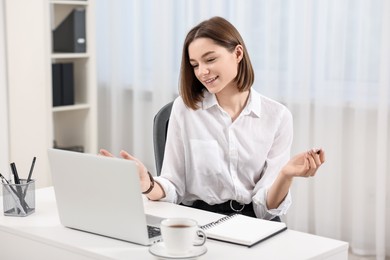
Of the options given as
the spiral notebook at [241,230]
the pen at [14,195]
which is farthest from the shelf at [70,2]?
the spiral notebook at [241,230]

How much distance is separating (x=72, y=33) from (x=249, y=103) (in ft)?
6.71

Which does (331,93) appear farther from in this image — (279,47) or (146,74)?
(146,74)

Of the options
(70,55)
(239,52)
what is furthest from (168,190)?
(70,55)

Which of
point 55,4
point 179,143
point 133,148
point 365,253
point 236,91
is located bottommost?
point 365,253

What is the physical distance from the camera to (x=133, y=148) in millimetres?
4410

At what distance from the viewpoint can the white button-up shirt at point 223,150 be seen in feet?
7.24

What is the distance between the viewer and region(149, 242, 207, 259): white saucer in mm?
1524

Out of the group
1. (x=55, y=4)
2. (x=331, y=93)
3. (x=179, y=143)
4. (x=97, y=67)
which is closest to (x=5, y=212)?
(x=179, y=143)

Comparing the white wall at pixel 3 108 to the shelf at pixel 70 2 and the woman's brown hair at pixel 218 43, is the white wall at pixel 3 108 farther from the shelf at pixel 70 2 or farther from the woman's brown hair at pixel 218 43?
the woman's brown hair at pixel 218 43

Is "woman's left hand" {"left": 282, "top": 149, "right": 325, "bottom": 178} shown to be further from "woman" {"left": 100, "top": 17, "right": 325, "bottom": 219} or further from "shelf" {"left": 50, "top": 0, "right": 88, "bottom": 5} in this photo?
"shelf" {"left": 50, "top": 0, "right": 88, "bottom": 5}

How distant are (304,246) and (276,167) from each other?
1.90 feet

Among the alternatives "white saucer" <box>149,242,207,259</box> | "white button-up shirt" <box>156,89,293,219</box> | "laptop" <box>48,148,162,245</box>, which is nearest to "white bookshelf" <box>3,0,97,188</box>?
"white button-up shirt" <box>156,89,293,219</box>

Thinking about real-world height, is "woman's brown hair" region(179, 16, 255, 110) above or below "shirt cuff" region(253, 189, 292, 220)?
above

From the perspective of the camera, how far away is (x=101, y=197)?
5.56ft
